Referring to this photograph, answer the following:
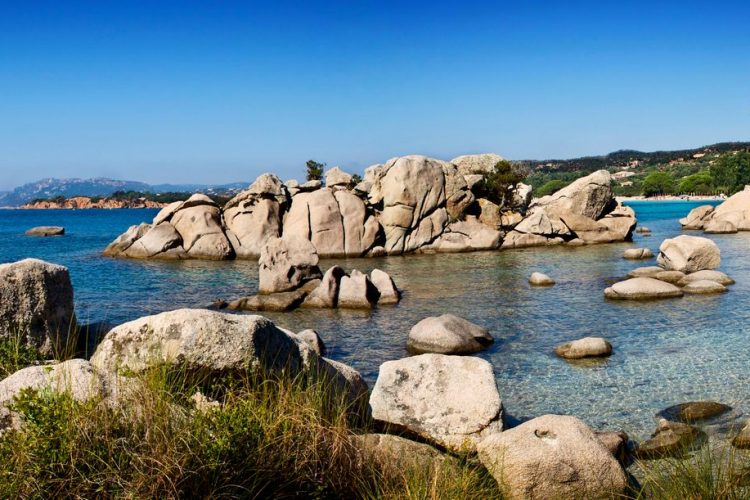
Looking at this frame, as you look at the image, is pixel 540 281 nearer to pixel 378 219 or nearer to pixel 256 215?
pixel 378 219

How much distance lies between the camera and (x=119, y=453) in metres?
5.72

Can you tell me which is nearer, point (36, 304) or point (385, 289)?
point (36, 304)

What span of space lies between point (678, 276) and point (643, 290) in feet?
15.8

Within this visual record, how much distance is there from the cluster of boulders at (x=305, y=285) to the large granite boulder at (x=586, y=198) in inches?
1127

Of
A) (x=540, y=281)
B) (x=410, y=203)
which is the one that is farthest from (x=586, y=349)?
(x=410, y=203)

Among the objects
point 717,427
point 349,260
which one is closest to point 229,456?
point 717,427

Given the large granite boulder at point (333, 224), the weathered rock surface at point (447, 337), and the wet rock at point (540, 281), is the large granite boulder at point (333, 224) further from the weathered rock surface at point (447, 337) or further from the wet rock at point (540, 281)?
the weathered rock surface at point (447, 337)

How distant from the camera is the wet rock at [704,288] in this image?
26.6 metres

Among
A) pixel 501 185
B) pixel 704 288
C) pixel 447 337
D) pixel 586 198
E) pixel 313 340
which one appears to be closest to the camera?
pixel 313 340

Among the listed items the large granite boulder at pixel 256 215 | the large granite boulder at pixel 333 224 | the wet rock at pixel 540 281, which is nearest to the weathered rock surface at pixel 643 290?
the wet rock at pixel 540 281

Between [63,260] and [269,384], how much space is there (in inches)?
1801

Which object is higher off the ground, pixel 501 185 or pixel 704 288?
pixel 501 185

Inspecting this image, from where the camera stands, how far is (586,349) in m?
17.3

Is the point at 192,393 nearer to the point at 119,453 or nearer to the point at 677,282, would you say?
the point at 119,453
